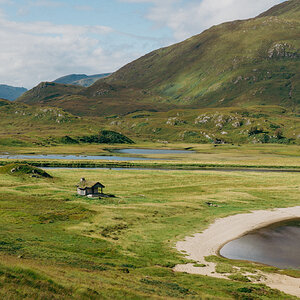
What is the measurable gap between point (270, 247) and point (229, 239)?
6884 mm

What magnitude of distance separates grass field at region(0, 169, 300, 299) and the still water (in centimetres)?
485

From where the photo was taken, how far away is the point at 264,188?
115 meters

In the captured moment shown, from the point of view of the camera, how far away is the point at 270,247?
57.3 meters

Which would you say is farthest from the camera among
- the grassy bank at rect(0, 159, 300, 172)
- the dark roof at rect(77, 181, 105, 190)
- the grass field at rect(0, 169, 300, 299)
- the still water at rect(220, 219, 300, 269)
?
the grassy bank at rect(0, 159, 300, 172)

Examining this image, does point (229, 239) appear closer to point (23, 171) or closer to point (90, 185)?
point (90, 185)

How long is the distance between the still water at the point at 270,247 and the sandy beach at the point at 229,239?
1846mm

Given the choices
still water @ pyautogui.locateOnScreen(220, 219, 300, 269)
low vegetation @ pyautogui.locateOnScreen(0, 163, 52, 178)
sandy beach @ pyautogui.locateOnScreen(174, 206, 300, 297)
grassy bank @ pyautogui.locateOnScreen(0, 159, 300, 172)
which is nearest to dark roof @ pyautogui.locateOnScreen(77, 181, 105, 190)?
low vegetation @ pyautogui.locateOnScreen(0, 163, 52, 178)

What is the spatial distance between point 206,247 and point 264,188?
6591cm

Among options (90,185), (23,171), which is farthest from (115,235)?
(23,171)

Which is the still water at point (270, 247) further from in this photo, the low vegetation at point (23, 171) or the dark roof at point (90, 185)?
the low vegetation at point (23, 171)

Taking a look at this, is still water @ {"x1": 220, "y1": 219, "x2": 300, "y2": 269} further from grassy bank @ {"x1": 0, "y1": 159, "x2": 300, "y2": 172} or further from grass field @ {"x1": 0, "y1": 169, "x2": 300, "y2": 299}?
grassy bank @ {"x1": 0, "y1": 159, "x2": 300, "y2": 172}

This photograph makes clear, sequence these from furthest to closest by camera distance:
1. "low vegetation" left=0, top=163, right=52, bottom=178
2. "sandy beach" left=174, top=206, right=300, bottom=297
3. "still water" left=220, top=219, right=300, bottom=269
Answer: "low vegetation" left=0, top=163, right=52, bottom=178 → "still water" left=220, top=219, right=300, bottom=269 → "sandy beach" left=174, top=206, right=300, bottom=297

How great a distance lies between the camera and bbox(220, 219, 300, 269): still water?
5125 cm

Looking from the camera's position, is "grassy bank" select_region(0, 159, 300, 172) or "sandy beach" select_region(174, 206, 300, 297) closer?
"sandy beach" select_region(174, 206, 300, 297)
